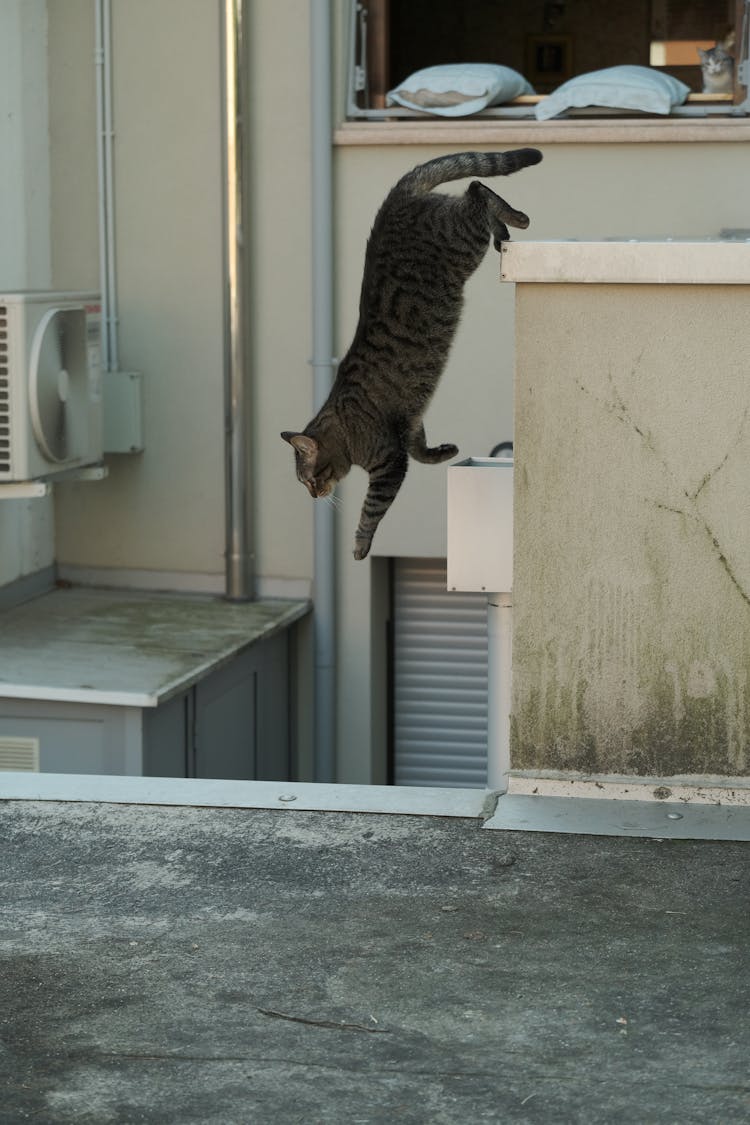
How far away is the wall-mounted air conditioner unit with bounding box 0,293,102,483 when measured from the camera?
7535 millimetres

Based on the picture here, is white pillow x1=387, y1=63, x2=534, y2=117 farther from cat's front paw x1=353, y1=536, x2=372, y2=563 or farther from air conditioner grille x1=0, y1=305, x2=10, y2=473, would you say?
cat's front paw x1=353, y1=536, x2=372, y2=563

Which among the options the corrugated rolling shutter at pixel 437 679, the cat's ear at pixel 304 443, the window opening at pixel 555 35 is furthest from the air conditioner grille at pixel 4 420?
the window opening at pixel 555 35

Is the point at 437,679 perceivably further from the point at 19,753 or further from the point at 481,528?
the point at 481,528

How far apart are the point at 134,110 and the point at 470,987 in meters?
6.37

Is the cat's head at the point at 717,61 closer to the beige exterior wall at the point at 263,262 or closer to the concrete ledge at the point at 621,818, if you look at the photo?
the beige exterior wall at the point at 263,262

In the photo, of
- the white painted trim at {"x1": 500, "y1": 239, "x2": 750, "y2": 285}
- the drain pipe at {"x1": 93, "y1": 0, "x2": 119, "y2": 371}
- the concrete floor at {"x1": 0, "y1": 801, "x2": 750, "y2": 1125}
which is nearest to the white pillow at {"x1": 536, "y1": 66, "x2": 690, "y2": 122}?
the drain pipe at {"x1": 93, "y1": 0, "x2": 119, "y2": 371}

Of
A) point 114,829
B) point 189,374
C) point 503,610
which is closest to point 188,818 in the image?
point 114,829

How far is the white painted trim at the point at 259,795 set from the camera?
394 centimetres

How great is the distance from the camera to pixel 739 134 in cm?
786

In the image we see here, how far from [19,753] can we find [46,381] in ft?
5.75

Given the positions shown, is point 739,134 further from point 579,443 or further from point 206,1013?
point 206,1013

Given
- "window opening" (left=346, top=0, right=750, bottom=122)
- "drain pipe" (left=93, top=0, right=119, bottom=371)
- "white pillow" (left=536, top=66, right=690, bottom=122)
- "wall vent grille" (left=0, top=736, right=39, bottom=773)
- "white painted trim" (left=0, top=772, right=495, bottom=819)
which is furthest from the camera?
Answer: "window opening" (left=346, top=0, right=750, bottom=122)

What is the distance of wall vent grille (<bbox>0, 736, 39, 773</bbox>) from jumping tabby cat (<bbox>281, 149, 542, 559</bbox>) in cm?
236

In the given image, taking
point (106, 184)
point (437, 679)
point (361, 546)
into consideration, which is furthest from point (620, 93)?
point (361, 546)
